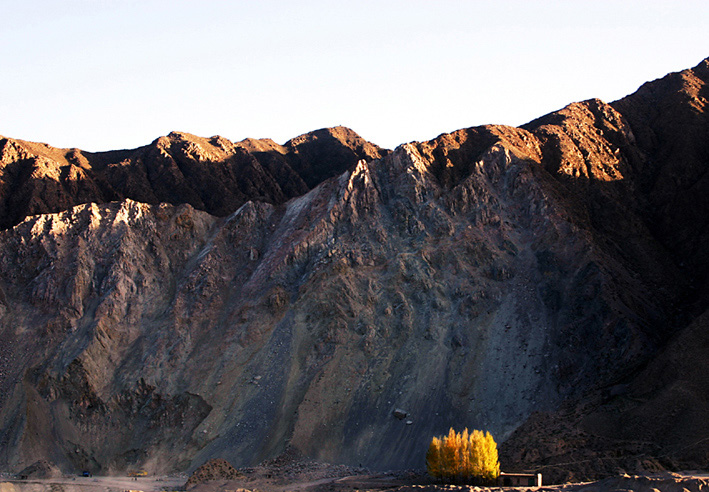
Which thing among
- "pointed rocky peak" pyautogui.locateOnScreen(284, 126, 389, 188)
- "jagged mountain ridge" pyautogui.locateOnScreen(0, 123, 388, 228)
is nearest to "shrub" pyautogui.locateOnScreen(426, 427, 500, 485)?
"jagged mountain ridge" pyautogui.locateOnScreen(0, 123, 388, 228)

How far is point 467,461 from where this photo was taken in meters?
46.1

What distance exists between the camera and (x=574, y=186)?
77.6m

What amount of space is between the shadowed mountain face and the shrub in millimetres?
3126

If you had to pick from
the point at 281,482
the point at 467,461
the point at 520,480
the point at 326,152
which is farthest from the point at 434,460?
the point at 326,152

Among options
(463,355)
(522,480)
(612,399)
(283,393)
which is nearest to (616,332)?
(612,399)

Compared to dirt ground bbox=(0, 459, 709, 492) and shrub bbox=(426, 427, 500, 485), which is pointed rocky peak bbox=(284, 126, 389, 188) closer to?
dirt ground bbox=(0, 459, 709, 492)

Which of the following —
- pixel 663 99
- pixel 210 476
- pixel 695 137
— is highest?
pixel 663 99

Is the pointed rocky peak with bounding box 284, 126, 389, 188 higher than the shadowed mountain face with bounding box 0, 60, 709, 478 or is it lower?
higher

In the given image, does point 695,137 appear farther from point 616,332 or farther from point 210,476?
point 210,476

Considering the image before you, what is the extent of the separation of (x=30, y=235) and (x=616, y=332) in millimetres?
57861

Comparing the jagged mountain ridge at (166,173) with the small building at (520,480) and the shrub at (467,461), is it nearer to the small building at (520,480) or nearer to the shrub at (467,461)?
the shrub at (467,461)

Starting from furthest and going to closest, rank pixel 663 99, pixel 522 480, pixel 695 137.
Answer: pixel 663 99
pixel 695 137
pixel 522 480

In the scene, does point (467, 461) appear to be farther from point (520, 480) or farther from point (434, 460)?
point (520, 480)

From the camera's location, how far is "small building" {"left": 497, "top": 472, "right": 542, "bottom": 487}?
43.1m
